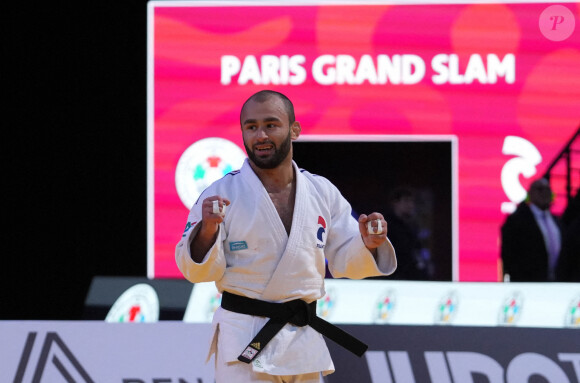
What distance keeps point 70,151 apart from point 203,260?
5.75 m

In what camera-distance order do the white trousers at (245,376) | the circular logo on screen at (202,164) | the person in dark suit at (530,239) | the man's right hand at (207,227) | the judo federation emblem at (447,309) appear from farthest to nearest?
1. the circular logo on screen at (202,164)
2. the person in dark suit at (530,239)
3. the judo federation emblem at (447,309)
4. the white trousers at (245,376)
5. the man's right hand at (207,227)

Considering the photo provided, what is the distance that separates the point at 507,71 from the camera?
799cm

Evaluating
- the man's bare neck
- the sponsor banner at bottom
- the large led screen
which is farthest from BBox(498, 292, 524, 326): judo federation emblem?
the large led screen

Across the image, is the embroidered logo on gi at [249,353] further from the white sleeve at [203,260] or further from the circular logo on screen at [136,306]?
the circular logo on screen at [136,306]

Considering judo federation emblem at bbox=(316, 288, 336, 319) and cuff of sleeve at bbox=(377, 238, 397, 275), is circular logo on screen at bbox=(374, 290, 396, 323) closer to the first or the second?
judo federation emblem at bbox=(316, 288, 336, 319)

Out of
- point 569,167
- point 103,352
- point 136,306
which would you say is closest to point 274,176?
point 103,352

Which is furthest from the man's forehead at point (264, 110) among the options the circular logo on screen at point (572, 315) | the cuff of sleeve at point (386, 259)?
the circular logo on screen at point (572, 315)

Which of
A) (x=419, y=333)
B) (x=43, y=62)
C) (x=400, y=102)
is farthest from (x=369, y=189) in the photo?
(x=419, y=333)

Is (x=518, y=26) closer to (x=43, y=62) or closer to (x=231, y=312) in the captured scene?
(x=43, y=62)

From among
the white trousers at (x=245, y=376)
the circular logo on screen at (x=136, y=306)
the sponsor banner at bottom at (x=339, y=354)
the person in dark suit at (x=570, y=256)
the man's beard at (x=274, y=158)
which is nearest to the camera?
the white trousers at (x=245, y=376)

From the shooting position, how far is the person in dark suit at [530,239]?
6.59m

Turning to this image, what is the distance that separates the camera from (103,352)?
410cm

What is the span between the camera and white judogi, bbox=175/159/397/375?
3006 millimetres

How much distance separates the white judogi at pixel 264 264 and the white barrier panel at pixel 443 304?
4.78ft
